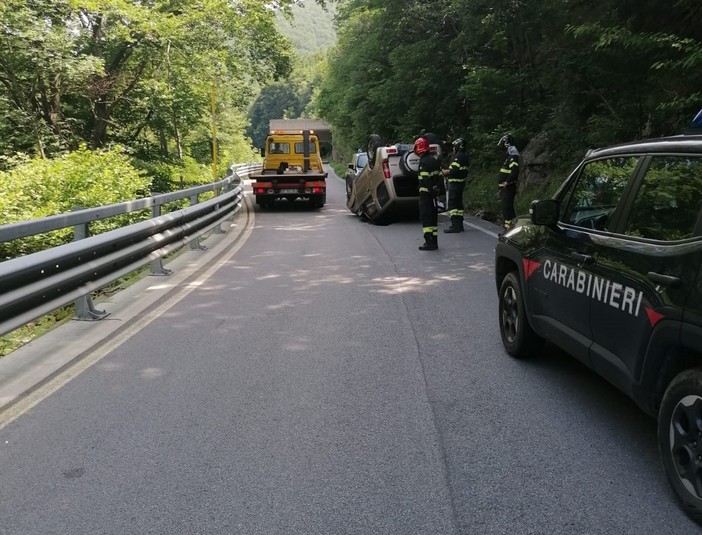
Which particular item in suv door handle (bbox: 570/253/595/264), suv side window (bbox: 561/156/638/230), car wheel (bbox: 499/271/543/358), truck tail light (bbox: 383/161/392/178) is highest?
suv side window (bbox: 561/156/638/230)

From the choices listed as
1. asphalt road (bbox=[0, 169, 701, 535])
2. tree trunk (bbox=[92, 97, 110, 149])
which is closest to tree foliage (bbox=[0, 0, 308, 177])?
tree trunk (bbox=[92, 97, 110, 149])

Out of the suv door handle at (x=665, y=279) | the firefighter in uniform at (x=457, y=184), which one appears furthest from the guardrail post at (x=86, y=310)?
the firefighter in uniform at (x=457, y=184)

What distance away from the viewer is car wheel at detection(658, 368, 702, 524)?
2.90m

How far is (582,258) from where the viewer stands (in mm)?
4074

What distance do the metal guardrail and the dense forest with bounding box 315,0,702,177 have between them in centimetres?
759

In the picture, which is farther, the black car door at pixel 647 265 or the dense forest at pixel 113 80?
the dense forest at pixel 113 80

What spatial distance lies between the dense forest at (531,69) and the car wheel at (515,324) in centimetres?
572

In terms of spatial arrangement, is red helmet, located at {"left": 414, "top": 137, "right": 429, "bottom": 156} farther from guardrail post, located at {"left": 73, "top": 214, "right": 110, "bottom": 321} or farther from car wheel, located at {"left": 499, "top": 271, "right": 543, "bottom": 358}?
guardrail post, located at {"left": 73, "top": 214, "right": 110, "bottom": 321}

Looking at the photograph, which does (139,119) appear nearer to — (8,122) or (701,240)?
(8,122)

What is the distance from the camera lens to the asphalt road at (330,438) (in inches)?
120

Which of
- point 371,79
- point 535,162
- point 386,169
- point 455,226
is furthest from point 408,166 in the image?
point 371,79

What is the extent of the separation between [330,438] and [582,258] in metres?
1.90

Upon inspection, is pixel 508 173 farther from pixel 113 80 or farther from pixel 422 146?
pixel 113 80

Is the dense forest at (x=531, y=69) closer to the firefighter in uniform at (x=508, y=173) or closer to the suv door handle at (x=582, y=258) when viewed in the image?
the firefighter in uniform at (x=508, y=173)
